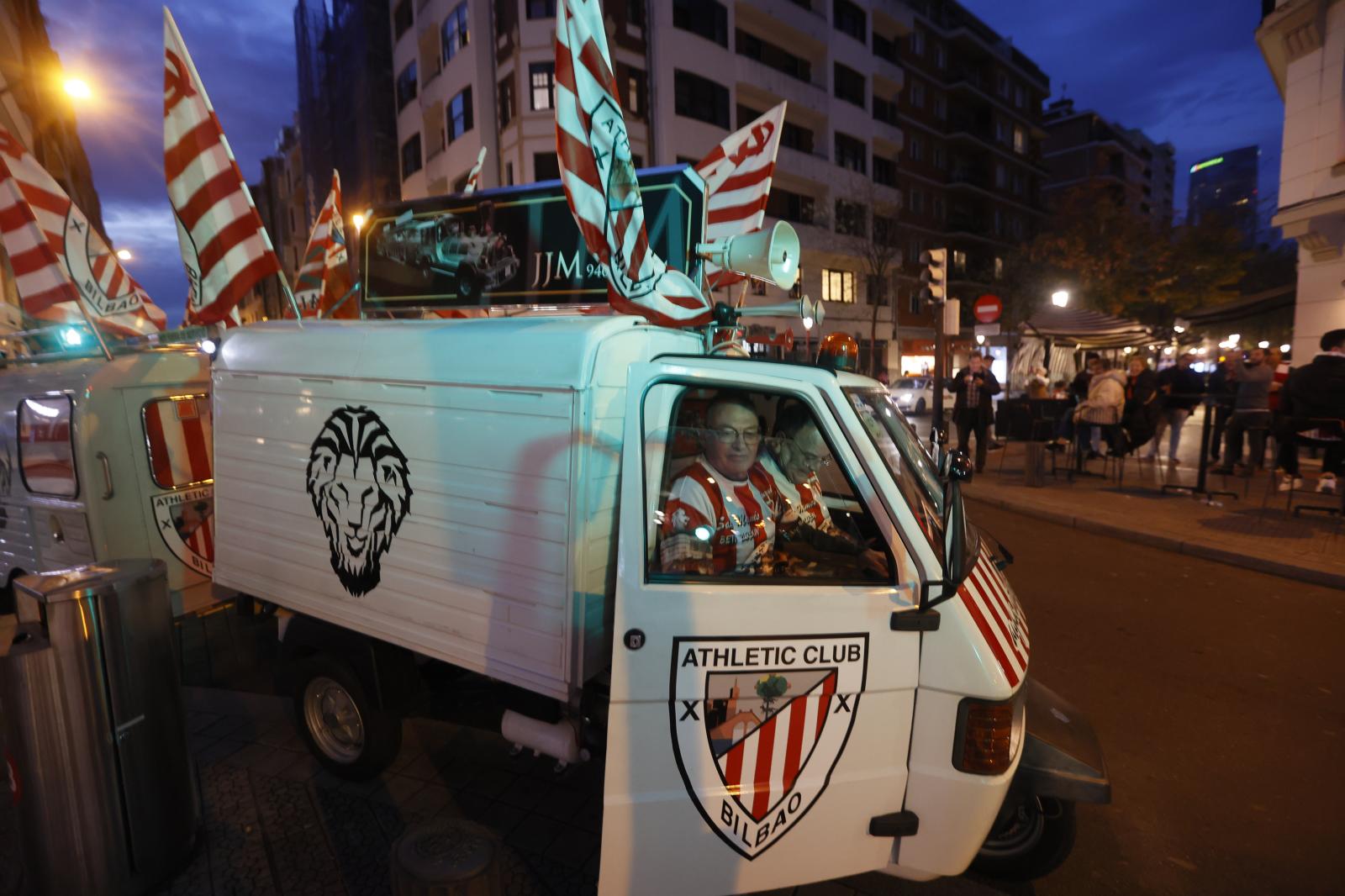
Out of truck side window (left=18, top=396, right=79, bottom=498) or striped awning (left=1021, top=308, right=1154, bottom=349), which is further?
striped awning (left=1021, top=308, right=1154, bottom=349)

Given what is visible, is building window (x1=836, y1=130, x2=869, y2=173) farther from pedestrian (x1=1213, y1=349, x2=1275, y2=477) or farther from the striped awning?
pedestrian (x1=1213, y1=349, x2=1275, y2=477)

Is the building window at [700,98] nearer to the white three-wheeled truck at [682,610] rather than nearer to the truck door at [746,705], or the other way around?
the white three-wheeled truck at [682,610]

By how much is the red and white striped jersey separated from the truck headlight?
2.63 feet

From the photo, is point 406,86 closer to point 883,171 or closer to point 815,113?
point 815,113

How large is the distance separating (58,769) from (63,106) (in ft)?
89.5

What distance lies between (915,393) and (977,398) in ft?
37.9

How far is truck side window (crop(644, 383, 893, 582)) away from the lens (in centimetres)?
231

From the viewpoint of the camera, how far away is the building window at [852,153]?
Result: 3097 cm

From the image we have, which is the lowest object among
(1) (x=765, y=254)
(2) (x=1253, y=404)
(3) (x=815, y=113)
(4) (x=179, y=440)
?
(2) (x=1253, y=404)

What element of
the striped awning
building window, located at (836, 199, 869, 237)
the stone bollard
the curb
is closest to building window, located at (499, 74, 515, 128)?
building window, located at (836, 199, 869, 237)

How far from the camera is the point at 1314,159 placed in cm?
1165

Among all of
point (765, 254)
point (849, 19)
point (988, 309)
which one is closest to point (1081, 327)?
point (988, 309)

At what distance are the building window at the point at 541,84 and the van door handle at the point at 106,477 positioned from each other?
2111 cm

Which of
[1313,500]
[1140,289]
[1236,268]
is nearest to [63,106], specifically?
[1313,500]
